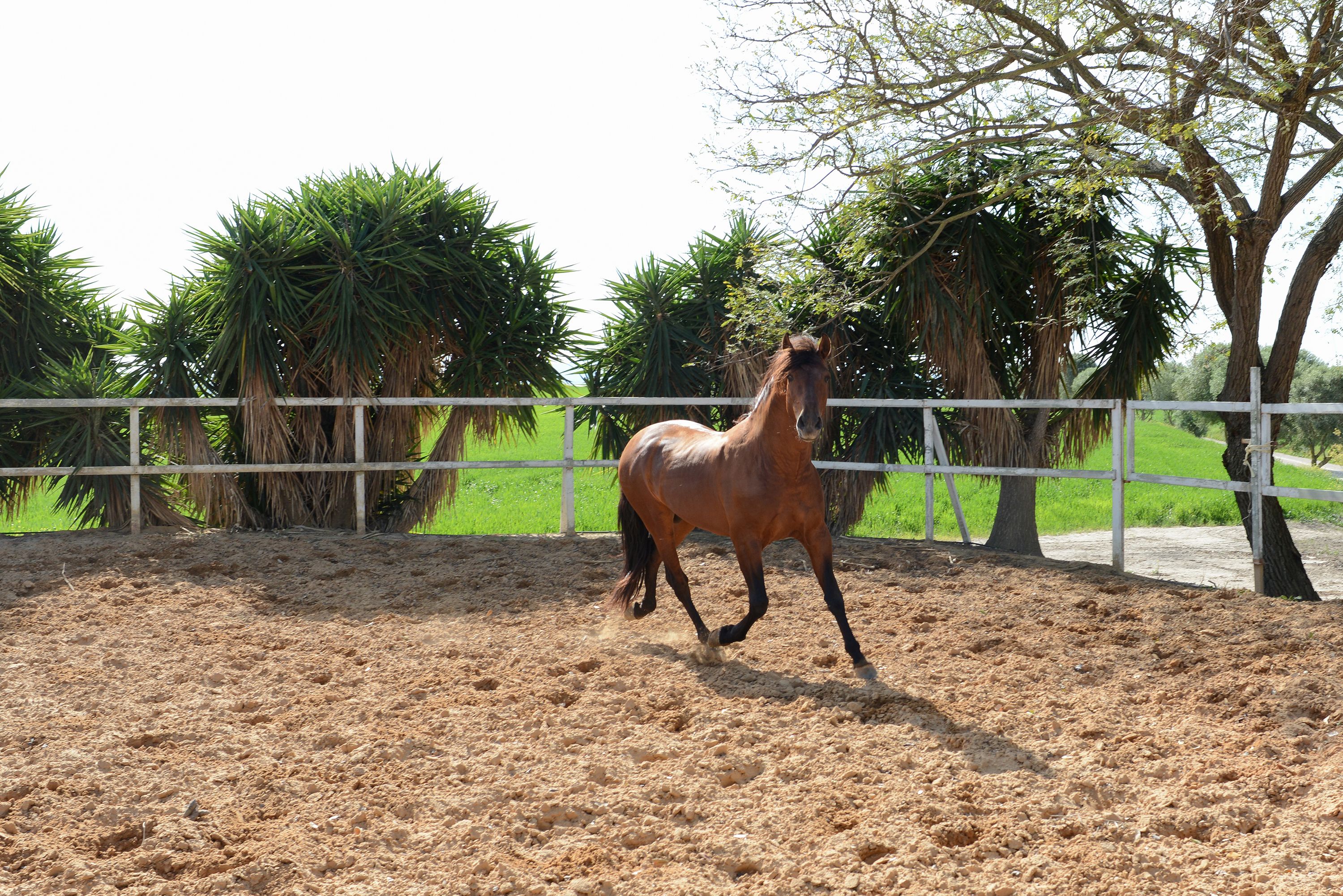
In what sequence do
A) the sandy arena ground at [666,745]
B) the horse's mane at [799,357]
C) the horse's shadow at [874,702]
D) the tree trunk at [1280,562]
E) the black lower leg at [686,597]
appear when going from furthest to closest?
the tree trunk at [1280,562] < the black lower leg at [686,597] < the horse's mane at [799,357] < the horse's shadow at [874,702] < the sandy arena ground at [666,745]

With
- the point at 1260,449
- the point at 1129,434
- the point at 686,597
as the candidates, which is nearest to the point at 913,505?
the point at 1129,434

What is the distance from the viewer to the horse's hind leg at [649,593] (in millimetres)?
5777

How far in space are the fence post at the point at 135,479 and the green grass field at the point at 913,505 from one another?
0.88m

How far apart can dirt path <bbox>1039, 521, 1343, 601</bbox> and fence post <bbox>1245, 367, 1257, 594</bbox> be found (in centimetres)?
84

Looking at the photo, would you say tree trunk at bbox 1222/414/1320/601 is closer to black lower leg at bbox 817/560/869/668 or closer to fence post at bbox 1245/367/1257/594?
fence post at bbox 1245/367/1257/594

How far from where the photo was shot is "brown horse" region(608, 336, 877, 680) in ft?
14.5

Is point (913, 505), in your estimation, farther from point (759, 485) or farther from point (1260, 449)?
point (759, 485)

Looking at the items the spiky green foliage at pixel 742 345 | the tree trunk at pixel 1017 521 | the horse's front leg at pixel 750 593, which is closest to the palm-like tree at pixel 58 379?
the spiky green foliage at pixel 742 345

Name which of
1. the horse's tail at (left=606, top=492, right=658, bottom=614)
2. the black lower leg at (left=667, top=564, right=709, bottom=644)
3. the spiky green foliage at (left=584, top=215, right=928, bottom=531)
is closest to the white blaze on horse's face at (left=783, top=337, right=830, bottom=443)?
the black lower leg at (left=667, top=564, right=709, bottom=644)

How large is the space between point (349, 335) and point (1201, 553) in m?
9.35

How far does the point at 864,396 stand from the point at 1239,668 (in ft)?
17.7

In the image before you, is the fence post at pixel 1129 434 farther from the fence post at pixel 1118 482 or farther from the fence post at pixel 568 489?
the fence post at pixel 568 489

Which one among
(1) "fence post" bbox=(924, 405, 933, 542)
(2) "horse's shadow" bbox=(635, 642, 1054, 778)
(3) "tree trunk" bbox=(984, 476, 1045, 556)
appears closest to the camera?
(2) "horse's shadow" bbox=(635, 642, 1054, 778)

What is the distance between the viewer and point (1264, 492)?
6359 mm
